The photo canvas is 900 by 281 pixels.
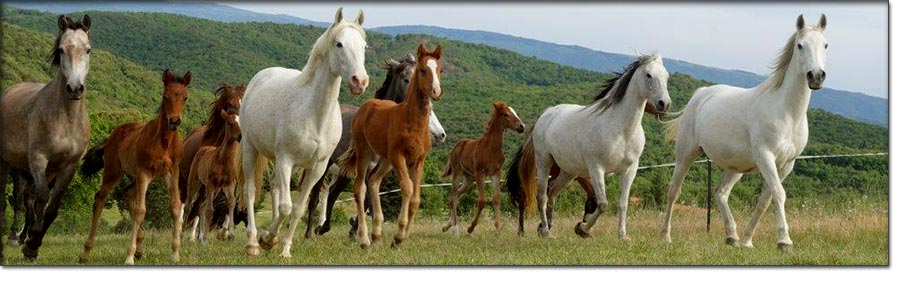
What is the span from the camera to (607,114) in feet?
35.2

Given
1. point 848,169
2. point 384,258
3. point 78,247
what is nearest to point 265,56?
point 848,169

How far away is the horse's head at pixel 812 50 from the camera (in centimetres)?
815

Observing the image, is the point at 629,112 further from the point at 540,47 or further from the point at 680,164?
the point at 540,47

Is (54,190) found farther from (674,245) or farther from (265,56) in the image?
(265,56)

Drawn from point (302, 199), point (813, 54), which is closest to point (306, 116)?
point (302, 199)

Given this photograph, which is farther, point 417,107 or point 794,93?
point 794,93

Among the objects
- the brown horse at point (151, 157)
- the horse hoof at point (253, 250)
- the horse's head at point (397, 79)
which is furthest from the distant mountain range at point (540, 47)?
the horse hoof at point (253, 250)

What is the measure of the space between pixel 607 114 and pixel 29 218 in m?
5.65

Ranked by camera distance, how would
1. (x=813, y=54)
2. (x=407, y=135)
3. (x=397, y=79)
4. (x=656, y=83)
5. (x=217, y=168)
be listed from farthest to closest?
(x=397, y=79) → (x=656, y=83) → (x=217, y=168) → (x=407, y=135) → (x=813, y=54)

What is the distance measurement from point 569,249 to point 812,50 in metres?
2.47

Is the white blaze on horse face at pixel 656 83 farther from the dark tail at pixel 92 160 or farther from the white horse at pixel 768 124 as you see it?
the dark tail at pixel 92 160

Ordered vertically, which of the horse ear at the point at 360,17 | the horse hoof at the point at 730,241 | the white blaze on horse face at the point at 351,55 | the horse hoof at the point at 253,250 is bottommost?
the horse hoof at the point at 253,250

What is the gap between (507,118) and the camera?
12.2 meters

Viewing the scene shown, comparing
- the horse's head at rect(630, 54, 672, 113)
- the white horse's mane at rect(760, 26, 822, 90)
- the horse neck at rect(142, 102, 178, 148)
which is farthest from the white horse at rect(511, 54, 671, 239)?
the horse neck at rect(142, 102, 178, 148)
